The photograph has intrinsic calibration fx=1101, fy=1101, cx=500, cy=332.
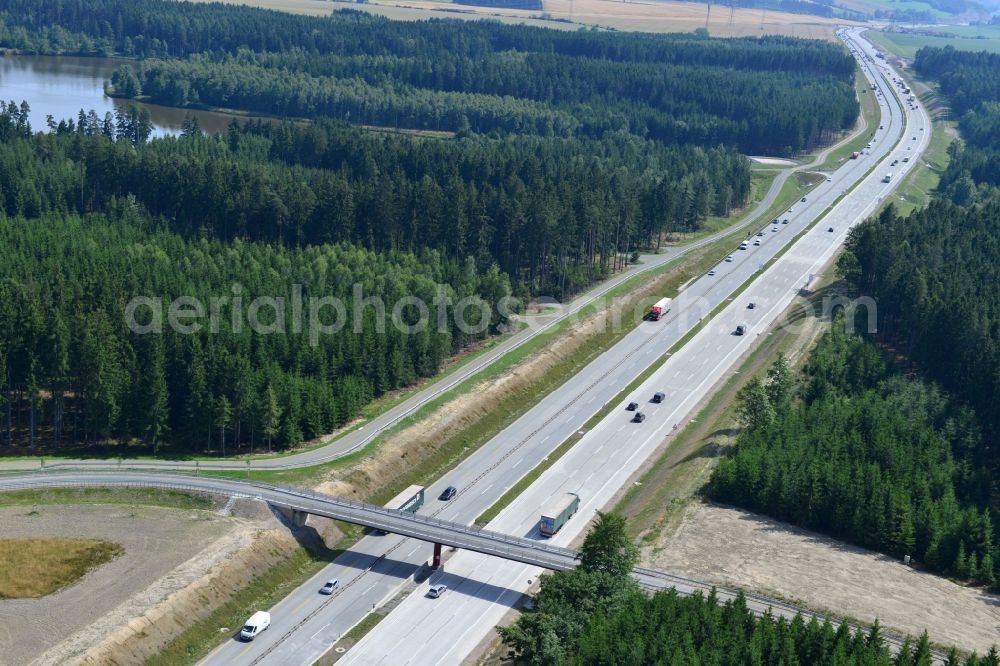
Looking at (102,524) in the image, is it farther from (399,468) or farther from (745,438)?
(745,438)

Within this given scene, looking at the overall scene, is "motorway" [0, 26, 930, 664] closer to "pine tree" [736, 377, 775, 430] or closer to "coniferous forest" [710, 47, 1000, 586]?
"pine tree" [736, 377, 775, 430]

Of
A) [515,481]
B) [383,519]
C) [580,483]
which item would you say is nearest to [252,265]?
[515,481]

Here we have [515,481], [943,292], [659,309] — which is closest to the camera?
[515,481]

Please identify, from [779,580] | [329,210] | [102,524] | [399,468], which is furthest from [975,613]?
[329,210]

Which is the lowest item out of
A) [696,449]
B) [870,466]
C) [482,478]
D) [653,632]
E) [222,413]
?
[482,478]

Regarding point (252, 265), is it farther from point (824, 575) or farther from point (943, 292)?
point (943, 292)

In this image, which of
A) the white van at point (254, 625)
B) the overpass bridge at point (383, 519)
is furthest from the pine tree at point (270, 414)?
the white van at point (254, 625)

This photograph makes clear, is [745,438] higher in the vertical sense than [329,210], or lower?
lower
